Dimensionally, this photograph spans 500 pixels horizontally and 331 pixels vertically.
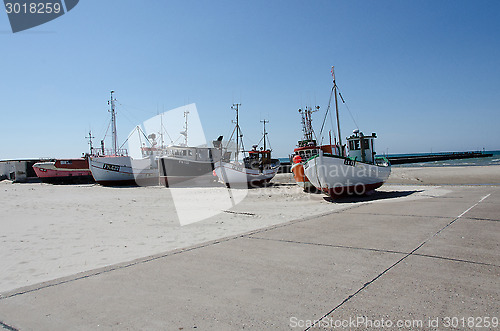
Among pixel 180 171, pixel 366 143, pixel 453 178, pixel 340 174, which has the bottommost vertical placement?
pixel 453 178

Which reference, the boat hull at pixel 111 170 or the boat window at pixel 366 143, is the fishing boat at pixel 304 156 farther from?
the boat hull at pixel 111 170

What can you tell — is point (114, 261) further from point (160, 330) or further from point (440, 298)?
point (440, 298)

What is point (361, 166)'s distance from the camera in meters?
16.6

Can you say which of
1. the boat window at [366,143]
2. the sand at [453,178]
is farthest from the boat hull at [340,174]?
the sand at [453,178]

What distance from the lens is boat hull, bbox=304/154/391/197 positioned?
1562 cm

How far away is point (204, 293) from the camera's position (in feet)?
11.7

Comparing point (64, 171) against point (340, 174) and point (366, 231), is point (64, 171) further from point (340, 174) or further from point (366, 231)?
point (366, 231)

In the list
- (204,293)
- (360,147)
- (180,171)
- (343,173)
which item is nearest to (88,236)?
(204,293)

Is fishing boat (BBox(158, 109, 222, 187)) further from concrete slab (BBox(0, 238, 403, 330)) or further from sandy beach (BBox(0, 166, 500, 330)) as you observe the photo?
concrete slab (BBox(0, 238, 403, 330))

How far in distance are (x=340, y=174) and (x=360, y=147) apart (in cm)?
456

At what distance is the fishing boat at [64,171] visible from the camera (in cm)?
3416

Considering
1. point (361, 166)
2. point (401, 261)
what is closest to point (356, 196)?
point (361, 166)

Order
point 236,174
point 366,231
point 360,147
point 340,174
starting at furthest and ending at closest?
point 236,174
point 360,147
point 340,174
point 366,231

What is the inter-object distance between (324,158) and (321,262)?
11.4 metres
